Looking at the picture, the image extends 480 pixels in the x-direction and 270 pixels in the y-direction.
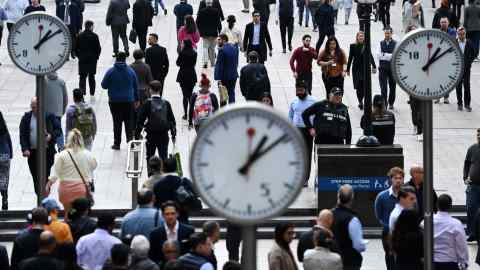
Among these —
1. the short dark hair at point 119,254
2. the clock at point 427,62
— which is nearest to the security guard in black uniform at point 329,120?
the clock at point 427,62

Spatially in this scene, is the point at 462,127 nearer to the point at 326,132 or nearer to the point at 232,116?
the point at 326,132

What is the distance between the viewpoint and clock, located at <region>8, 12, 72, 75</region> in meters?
17.3

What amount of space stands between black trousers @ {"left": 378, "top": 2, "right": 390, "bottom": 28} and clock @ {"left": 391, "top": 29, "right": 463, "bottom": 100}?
1095 inches

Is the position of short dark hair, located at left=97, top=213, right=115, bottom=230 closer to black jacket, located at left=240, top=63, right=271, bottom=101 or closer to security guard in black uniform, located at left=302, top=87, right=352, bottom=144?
security guard in black uniform, located at left=302, top=87, right=352, bottom=144

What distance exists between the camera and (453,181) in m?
25.0

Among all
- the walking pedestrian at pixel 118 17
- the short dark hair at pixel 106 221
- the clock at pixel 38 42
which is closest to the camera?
the short dark hair at pixel 106 221

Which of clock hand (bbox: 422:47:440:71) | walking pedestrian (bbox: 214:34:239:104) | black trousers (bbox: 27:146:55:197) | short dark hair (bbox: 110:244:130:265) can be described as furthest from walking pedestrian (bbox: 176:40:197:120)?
short dark hair (bbox: 110:244:130:265)

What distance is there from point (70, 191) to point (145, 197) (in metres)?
3.93

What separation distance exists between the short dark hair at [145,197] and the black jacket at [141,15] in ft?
67.2

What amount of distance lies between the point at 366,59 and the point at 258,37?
351 inches

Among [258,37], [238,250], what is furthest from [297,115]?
[258,37]

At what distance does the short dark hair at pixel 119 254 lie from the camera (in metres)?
14.2

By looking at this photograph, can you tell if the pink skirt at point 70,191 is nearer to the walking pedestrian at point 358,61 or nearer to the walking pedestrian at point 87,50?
the walking pedestrian at point 358,61

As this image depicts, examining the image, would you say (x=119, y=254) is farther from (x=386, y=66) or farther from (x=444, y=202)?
(x=386, y=66)
